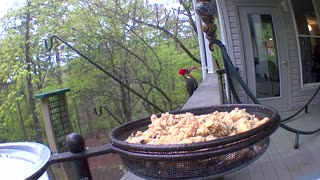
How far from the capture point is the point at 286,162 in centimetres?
269

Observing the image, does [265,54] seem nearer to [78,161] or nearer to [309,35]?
[309,35]

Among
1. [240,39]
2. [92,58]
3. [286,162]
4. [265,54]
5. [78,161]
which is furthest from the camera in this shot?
[92,58]

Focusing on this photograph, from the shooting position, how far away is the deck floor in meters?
2.42

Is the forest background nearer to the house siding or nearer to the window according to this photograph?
the house siding

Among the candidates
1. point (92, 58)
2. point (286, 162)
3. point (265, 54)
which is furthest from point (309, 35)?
point (92, 58)

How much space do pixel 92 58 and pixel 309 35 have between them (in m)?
6.99

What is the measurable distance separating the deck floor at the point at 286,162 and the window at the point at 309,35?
1.32 m

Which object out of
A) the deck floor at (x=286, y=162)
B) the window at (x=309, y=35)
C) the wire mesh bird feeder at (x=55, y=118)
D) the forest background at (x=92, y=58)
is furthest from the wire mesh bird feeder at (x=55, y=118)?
the forest background at (x=92, y=58)

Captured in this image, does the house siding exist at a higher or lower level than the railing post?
higher

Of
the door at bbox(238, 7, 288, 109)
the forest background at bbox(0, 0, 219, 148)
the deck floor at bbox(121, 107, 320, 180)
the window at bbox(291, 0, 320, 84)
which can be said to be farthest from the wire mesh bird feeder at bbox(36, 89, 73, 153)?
the forest background at bbox(0, 0, 219, 148)

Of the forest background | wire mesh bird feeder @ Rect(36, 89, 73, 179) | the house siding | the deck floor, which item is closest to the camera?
the deck floor

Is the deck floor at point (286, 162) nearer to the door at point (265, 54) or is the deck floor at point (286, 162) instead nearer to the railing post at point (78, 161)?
the railing post at point (78, 161)

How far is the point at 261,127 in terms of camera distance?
999mm

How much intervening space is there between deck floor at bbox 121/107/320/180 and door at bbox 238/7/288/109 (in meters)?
1.01
